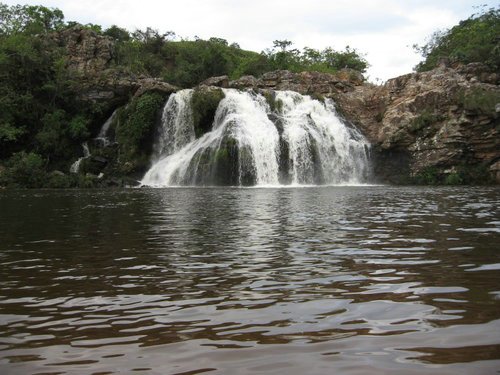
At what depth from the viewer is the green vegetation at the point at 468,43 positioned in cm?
4847

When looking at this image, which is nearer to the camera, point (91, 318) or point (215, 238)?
point (91, 318)

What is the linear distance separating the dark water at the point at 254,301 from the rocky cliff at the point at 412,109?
2811 centimetres

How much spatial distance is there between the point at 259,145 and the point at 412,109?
13.8 m

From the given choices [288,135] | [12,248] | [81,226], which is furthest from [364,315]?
[288,135]

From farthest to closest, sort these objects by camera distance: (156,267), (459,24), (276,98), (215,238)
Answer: (459,24) < (276,98) < (215,238) < (156,267)

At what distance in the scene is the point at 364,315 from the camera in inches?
187

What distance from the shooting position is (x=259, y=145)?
36.6 m

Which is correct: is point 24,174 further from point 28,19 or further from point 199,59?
point 28,19

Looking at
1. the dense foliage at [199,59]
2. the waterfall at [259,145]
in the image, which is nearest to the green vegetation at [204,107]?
the waterfall at [259,145]

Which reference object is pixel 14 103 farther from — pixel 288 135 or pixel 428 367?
pixel 428 367

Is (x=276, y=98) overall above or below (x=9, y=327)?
above

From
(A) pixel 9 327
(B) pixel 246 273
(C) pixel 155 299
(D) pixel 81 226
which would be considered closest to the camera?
(A) pixel 9 327

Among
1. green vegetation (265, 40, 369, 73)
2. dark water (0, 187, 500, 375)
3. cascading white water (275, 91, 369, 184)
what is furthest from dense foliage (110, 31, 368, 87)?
dark water (0, 187, 500, 375)

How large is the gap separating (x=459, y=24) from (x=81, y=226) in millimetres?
79211
